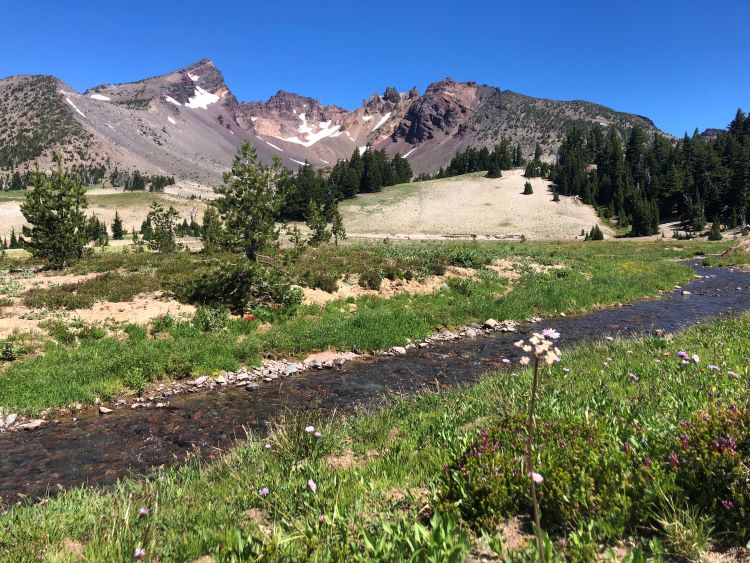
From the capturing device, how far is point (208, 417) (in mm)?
10812

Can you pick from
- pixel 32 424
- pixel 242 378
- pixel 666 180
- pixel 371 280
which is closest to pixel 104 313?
pixel 32 424

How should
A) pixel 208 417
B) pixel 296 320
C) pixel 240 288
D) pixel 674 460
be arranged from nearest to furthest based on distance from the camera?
pixel 674 460
pixel 208 417
pixel 296 320
pixel 240 288

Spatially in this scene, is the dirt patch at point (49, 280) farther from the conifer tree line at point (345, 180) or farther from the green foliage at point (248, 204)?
the conifer tree line at point (345, 180)

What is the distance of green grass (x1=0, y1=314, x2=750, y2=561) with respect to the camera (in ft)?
11.5

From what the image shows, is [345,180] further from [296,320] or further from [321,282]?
[296,320]

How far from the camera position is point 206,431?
10031 mm

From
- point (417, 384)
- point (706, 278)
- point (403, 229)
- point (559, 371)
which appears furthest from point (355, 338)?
point (403, 229)

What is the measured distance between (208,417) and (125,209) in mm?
124300

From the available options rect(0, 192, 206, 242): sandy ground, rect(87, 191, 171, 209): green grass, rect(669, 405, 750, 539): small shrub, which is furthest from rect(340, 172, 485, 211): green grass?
rect(669, 405, 750, 539): small shrub

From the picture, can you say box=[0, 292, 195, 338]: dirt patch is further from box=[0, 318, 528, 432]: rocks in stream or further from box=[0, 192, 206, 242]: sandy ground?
box=[0, 192, 206, 242]: sandy ground

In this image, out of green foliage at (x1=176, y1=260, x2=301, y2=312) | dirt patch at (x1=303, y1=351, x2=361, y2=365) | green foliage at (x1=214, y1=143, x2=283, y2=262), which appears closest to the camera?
dirt patch at (x1=303, y1=351, x2=361, y2=365)

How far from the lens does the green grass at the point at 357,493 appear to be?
3.49 metres

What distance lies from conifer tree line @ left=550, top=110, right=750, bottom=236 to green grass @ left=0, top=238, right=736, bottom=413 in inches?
2396

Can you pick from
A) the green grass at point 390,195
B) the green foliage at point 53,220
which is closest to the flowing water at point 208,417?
the green foliage at point 53,220
